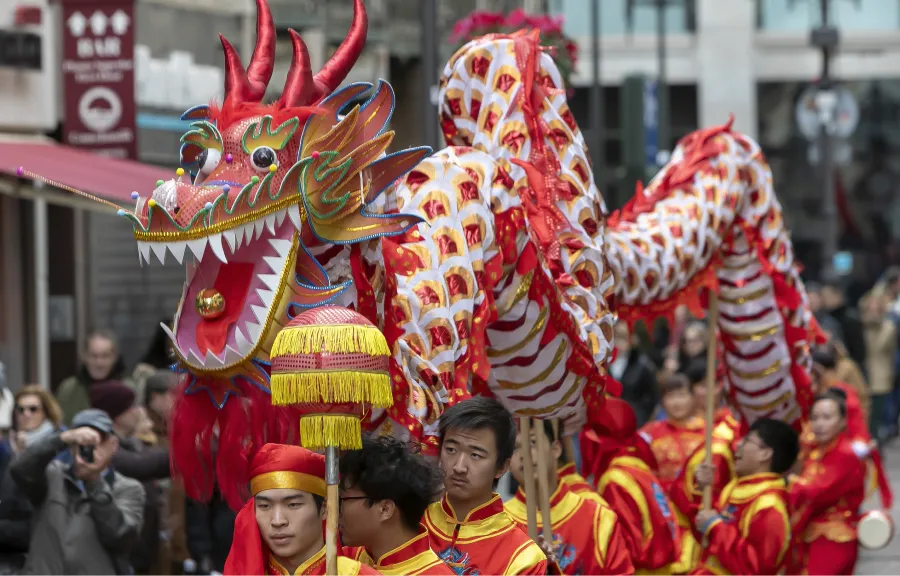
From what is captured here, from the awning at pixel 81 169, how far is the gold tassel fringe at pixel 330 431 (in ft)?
19.9

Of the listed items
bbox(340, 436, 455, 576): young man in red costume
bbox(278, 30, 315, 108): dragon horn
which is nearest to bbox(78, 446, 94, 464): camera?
bbox(278, 30, 315, 108): dragon horn

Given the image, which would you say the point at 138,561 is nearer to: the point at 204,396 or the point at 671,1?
the point at 204,396

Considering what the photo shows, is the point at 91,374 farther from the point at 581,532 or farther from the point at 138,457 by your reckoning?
the point at 581,532

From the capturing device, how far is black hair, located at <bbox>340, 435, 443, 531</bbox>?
15.8 feet

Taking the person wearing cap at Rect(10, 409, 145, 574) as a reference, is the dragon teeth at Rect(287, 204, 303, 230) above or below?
above

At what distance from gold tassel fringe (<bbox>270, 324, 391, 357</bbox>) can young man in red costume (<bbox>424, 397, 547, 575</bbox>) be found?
3.35 feet

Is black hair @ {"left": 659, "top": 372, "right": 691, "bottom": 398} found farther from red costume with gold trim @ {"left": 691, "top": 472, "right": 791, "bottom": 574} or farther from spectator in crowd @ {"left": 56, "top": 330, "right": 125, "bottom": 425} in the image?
spectator in crowd @ {"left": 56, "top": 330, "right": 125, "bottom": 425}

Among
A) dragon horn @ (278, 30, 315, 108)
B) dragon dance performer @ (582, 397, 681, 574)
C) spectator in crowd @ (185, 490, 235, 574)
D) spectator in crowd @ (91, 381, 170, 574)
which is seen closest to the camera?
dragon horn @ (278, 30, 315, 108)

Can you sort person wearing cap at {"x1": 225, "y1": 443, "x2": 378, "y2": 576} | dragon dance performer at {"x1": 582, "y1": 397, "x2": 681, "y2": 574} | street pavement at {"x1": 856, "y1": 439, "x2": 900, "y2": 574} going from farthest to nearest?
1. street pavement at {"x1": 856, "y1": 439, "x2": 900, "y2": 574}
2. dragon dance performer at {"x1": 582, "y1": 397, "x2": 681, "y2": 574}
3. person wearing cap at {"x1": 225, "y1": 443, "x2": 378, "y2": 576}

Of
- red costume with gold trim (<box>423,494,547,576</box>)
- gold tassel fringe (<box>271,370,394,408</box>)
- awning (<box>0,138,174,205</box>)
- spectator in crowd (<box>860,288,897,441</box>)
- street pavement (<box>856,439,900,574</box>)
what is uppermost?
awning (<box>0,138,174,205</box>)

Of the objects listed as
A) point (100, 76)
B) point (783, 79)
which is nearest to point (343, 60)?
point (100, 76)

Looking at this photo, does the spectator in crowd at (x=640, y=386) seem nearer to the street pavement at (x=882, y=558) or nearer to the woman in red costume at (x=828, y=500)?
the street pavement at (x=882, y=558)

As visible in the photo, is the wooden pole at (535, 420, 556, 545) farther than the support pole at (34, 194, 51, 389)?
No

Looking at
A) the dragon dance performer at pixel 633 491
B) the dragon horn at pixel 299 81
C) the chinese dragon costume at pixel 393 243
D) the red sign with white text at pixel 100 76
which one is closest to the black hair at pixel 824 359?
the dragon dance performer at pixel 633 491
